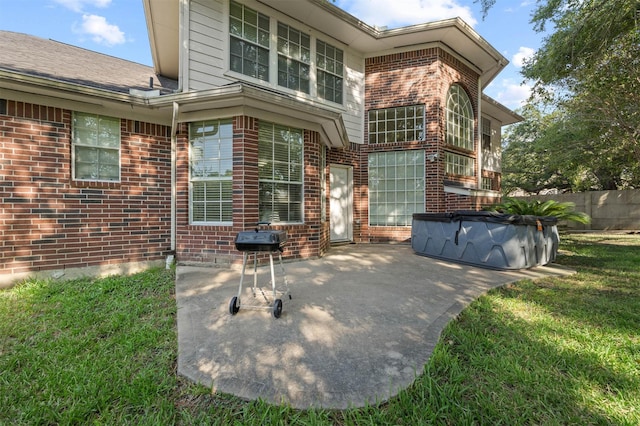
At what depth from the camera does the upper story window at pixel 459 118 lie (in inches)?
352

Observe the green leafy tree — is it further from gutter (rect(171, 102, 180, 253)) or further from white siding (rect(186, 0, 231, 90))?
gutter (rect(171, 102, 180, 253))

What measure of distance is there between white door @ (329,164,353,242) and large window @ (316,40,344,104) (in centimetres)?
194

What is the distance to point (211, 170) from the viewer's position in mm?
5461

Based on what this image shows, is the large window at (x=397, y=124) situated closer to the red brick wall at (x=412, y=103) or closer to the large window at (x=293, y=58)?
the red brick wall at (x=412, y=103)

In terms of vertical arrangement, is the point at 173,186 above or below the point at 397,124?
below

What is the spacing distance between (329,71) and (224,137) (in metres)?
4.07

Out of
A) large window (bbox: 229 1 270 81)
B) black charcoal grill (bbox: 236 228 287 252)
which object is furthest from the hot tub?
large window (bbox: 229 1 270 81)

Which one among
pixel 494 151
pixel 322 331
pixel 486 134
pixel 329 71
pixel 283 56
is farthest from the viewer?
pixel 494 151

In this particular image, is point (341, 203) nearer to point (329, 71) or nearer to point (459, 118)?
point (329, 71)

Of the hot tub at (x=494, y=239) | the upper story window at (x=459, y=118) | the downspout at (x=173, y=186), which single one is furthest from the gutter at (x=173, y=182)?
the upper story window at (x=459, y=118)

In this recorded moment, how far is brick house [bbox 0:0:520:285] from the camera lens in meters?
4.54

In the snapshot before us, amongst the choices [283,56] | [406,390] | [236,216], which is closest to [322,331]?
[406,390]

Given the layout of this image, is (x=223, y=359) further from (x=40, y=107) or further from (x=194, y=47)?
(x=194, y=47)

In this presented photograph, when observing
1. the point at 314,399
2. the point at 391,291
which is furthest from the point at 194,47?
the point at 314,399
